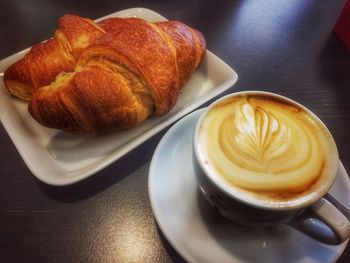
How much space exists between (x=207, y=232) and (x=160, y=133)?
1.04 ft

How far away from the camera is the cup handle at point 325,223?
42cm

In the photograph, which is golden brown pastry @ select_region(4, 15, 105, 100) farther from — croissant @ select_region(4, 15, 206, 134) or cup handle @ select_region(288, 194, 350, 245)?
cup handle @ select_region(288, 194, 350, 245)

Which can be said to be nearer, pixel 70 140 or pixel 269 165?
pixel 269 165

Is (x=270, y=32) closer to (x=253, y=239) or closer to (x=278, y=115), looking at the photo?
(x=278, y=115)

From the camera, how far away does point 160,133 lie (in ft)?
2.52

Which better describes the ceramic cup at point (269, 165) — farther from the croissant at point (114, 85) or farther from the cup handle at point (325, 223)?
the croissant at point (114, 85)

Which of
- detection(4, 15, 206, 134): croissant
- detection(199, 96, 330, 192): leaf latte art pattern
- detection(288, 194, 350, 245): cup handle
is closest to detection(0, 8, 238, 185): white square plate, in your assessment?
detection(4, 15, 206, 134): croissant

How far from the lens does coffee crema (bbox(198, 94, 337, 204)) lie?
0.45 meters

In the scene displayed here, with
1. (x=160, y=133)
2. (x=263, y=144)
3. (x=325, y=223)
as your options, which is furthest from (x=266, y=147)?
(x=160, y=133)

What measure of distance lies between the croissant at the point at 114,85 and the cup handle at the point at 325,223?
16.1 inches

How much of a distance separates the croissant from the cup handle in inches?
16.1

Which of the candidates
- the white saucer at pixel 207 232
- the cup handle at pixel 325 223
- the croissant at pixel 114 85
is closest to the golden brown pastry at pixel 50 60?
the croissant at pixel 114 85

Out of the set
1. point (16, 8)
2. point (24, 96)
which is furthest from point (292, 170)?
point (16, 8)

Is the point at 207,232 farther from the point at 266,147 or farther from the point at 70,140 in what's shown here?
the point at 70,140
